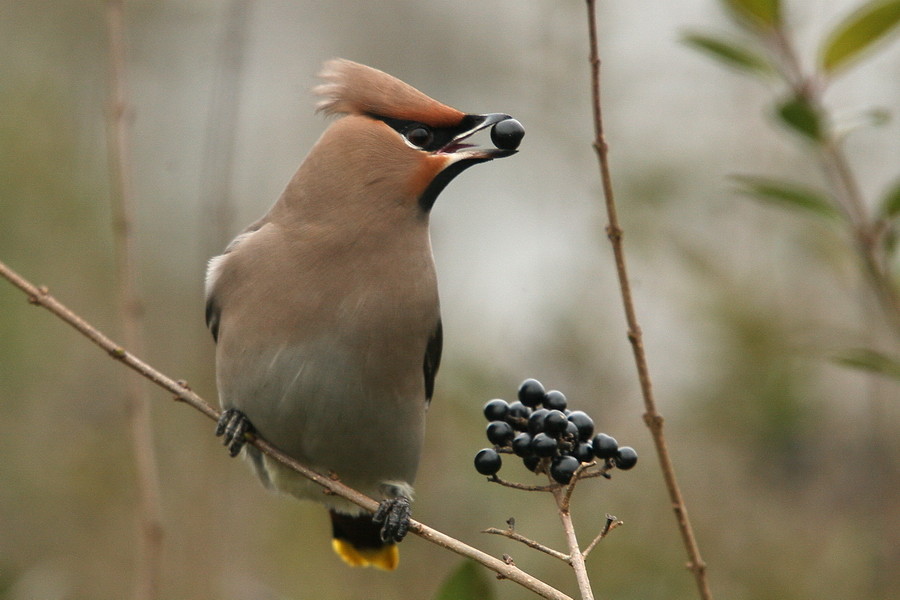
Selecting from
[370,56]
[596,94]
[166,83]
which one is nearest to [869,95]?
[596,94]

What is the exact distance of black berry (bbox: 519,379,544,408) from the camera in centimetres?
299

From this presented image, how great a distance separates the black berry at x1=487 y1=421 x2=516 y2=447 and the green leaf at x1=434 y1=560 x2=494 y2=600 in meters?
0.35

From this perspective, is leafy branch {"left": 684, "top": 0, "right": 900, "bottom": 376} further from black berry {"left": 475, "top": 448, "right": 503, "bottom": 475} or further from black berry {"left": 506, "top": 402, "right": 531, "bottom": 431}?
black berry {"left": 475, "top": 448, "right": 503, "bottom": 475}

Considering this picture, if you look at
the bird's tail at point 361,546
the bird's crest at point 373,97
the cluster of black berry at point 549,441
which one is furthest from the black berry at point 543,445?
the bird's tail at point 361,546

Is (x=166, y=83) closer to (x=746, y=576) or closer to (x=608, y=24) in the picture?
(x=608, y=24)

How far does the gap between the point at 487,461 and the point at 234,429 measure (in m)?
1.47

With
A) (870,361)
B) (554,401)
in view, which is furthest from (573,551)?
(870,361)

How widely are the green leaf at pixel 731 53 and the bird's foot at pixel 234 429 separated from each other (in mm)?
2071

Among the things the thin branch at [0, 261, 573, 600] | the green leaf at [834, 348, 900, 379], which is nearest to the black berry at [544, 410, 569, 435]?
the thin branch at [0, 261, 573, 600]

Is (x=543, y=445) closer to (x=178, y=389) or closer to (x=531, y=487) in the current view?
(x=531, y=487)

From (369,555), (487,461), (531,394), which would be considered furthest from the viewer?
(369,555)

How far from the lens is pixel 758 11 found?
3.18m

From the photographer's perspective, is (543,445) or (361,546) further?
(361,546)

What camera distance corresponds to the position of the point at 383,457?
4.25 meters
